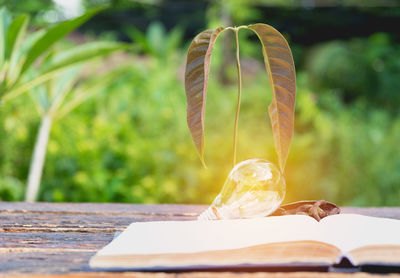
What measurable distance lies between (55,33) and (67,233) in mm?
767

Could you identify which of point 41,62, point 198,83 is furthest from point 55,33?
point 198,83

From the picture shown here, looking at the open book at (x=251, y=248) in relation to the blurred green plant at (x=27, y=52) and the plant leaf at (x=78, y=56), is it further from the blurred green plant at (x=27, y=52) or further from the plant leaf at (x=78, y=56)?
the plant leaf at (x=78, y=56)

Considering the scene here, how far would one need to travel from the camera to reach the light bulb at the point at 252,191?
90cm

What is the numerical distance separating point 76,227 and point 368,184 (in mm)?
2344

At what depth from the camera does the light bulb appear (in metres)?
0.90

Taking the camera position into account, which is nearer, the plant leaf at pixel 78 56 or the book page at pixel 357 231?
the book page at pixel 357 231

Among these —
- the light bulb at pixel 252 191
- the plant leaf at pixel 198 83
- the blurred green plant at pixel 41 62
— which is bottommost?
the light bulb at pixel 252 191

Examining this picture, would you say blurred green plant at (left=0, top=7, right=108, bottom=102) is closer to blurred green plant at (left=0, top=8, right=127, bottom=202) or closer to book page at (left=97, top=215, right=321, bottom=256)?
blurred green plant at (left=0, top=8, right=127, bottom=202)

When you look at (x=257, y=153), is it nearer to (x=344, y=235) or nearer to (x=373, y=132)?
(x=373, y=132)

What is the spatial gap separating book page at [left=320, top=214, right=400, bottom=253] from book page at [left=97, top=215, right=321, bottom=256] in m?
0.03

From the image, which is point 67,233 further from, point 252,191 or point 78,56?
point 78,56

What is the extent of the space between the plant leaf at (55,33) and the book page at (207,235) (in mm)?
797

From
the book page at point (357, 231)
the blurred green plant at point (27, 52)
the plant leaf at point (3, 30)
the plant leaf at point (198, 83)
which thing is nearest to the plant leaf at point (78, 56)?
the blurred green plant at point (27, 52)

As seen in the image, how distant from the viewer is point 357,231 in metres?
0.74
